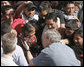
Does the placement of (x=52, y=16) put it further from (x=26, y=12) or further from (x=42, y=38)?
(x=42, y=38)

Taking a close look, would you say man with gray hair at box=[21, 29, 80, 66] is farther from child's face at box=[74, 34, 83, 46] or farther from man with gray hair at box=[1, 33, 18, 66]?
child's face at box=[74, 34, 83, 46]

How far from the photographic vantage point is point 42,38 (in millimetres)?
3500

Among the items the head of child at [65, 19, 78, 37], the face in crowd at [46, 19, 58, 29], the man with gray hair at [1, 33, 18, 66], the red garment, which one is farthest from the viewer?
the red garment

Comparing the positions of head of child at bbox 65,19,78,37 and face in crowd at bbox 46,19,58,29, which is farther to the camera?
face in crowd at bbox 46,19,58,29

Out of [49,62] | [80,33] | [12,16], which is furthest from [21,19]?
[49,62]

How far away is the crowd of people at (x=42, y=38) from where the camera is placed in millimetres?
2738

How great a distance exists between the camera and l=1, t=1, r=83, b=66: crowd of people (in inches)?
108

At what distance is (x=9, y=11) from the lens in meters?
4.62

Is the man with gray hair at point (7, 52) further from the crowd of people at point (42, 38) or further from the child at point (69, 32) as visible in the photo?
the child at point (69, 32)

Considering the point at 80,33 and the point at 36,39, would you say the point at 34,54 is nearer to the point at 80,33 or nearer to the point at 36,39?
the point at 36,39

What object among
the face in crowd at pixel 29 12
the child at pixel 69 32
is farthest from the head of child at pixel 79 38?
the face in crowd at pixel 29 12

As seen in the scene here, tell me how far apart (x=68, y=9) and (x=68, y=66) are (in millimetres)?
2456

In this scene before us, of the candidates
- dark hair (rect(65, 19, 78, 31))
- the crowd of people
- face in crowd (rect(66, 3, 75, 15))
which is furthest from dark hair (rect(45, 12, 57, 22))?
face in crowd (rect(66, 3, 75, 15))

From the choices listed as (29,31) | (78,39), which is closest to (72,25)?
(78,39)
